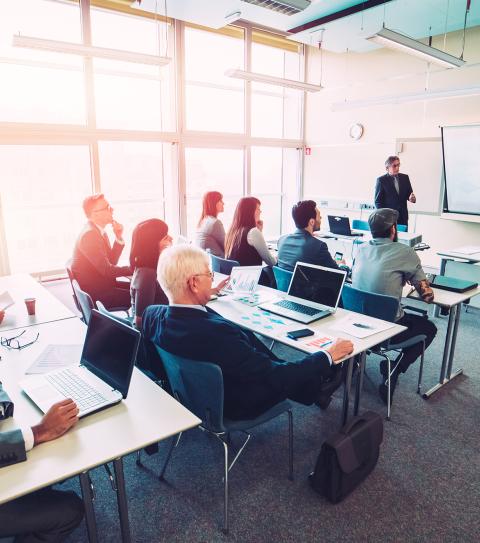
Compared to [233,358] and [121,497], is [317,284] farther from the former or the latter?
[121,497]

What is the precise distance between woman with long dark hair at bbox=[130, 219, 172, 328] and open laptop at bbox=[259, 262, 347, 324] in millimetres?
775

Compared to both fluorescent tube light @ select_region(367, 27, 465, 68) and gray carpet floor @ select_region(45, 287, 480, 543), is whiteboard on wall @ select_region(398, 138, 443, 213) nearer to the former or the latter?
fluorescent tube light @ select_region(367, 27, 465, 68)

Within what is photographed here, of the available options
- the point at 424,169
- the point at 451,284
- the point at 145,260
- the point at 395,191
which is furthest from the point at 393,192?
the point at 145,260

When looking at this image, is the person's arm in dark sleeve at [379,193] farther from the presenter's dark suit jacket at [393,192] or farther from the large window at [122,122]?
the large window at [122,122]

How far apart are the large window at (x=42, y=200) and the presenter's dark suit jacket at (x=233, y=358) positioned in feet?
12.2

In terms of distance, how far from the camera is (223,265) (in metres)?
3.81

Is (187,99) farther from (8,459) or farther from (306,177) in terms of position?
(8,459)

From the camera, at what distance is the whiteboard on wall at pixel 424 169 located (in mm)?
6121

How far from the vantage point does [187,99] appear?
20.0 ft

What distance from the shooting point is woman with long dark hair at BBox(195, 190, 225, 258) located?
4371 mm

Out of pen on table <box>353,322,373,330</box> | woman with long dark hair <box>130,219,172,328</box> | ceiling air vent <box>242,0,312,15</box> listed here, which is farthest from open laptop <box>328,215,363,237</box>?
woman with long dark hair <box>130,219,172,328</box>

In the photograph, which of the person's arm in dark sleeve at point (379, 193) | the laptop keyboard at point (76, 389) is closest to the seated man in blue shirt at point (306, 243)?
the laptop keyboard at point (76, 389)

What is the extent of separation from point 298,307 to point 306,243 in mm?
688

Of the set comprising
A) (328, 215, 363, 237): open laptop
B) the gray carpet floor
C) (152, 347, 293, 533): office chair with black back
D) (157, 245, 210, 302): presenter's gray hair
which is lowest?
the gray carpet floor
